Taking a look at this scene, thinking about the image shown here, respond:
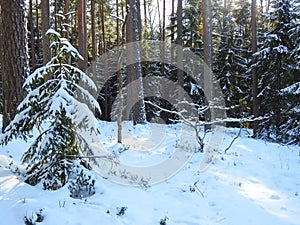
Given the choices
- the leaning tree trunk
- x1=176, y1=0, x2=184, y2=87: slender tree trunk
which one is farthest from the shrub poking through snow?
x1=176, y1=0, x2=184, y2=87: slender tree trunk

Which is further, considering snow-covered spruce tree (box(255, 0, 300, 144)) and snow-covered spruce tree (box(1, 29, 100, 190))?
snow-covered spruce tree (box(255, 0, 300, 144))

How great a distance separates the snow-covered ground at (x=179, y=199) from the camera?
3225 mm

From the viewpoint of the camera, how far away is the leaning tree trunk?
571 cm

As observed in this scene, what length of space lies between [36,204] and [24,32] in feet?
13.1

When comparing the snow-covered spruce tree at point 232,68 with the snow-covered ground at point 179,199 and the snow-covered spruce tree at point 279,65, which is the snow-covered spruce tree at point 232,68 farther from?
the snow-covered ground at point 179,199

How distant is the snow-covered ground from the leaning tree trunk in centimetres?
88

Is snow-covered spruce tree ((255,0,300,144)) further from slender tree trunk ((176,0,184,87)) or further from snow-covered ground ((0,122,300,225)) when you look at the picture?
snow-covered ground ((0,122,300,225))

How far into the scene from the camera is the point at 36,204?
10.6ft

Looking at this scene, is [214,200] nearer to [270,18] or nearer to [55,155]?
[55,155]

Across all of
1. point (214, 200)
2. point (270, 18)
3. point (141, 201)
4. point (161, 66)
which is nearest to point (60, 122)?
point (141, 201)

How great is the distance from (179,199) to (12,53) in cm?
436

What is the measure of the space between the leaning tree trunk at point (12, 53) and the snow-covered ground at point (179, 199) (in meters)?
0.88

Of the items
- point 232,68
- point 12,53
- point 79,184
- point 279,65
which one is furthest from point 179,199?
point 232,68

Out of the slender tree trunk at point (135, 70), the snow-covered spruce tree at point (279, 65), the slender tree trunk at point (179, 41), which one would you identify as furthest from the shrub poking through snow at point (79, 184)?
the slender tree trunk at point (179, 41)
